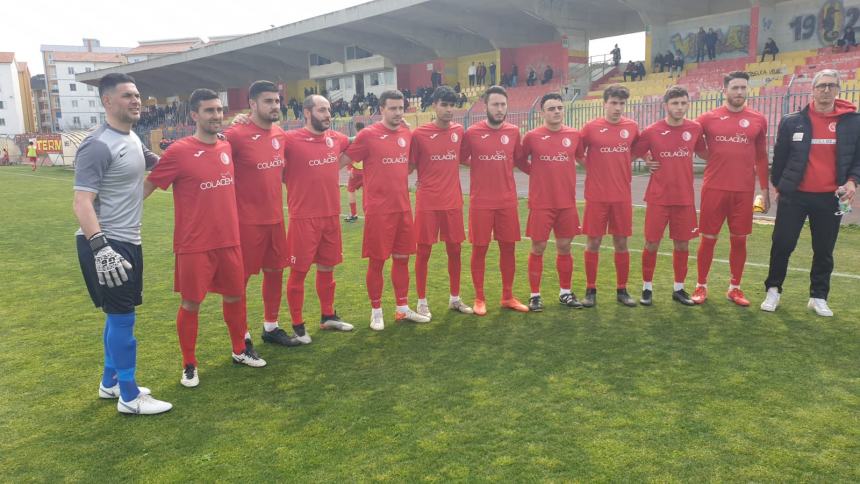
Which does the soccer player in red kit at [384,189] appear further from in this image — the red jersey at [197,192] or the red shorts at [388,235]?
the red jersey at [197,192]

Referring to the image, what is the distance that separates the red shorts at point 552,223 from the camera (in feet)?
19.2

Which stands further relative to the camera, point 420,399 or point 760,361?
point 760,361

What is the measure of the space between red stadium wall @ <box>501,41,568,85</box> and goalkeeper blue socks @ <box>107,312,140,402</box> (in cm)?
3013

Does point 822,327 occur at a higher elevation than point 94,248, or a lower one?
lower

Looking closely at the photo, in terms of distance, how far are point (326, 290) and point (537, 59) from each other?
3015 cm

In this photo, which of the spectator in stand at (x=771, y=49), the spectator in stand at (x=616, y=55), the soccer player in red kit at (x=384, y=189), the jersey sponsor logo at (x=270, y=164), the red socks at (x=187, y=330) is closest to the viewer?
the red socks at (x=187, y=330)

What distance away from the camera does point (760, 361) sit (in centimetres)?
443

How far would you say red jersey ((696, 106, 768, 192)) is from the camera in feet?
18.9

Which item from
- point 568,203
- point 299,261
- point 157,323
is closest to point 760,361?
point 568,203

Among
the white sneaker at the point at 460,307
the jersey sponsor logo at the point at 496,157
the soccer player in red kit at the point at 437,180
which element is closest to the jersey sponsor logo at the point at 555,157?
the jersey sponsor logo at the point at 496,157

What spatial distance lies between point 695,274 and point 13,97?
328 ft

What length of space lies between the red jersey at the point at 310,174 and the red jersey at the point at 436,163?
0.87 meters

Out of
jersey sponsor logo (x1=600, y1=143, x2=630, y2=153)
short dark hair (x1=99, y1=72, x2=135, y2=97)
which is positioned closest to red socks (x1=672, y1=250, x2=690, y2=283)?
jersey sponsor logo (x1=600, y1=143, x2=630, y2=153)

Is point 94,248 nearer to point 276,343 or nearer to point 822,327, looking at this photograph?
point 276,343
